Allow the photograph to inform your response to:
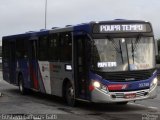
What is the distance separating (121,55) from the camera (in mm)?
15016

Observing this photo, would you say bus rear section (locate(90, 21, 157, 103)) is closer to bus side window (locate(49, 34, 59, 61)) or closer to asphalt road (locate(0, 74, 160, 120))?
asphalt road (locate(0, 74, 160, 120))

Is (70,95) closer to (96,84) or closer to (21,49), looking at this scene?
(96,84)

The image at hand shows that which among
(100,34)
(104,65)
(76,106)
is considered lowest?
(76,106)

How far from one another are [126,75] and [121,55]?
616 millimetres

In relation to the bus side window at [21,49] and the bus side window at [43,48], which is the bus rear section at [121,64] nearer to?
the bus side window at [43,48]

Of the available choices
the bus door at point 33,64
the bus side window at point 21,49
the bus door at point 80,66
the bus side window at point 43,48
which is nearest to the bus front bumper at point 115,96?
the bus door at point 80,66

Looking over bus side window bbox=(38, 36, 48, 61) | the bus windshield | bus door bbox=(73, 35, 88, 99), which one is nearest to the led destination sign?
the bus windshield

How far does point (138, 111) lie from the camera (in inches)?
586

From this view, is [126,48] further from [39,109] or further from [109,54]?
[39,109]

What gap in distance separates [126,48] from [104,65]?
34.7 inches

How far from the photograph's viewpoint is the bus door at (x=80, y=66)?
15.4m

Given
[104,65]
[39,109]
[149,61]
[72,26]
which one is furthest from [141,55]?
[39,109]

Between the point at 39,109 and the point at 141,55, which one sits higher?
the point at 141,55

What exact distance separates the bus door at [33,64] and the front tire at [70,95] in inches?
140
